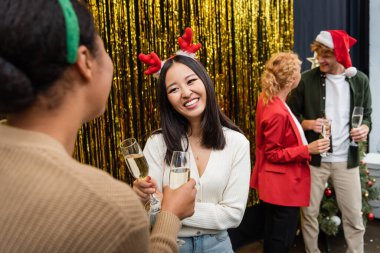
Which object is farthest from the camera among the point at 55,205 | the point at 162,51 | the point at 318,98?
the point at 318,98

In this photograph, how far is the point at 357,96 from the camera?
2844 mm

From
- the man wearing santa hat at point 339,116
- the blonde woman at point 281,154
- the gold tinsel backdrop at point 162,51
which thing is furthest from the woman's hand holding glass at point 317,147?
the gold tinsel backdrop at point 162,51

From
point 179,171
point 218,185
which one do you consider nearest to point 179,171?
point 179,171

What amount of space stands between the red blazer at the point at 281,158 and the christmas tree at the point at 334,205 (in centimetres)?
73

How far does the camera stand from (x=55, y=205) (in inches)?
22.9

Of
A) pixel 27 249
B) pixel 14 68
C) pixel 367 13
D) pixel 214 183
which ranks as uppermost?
pixel 367 13

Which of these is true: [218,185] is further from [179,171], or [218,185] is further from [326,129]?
[326,129]

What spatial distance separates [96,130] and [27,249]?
6.48 feet

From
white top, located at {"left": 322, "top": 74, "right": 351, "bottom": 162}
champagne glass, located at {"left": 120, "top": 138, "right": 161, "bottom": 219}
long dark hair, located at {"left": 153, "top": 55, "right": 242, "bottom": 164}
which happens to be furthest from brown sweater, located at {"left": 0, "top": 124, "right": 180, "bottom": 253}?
white top, located at {"left": 322, "top": 74, "right": 351, "bottom": 162}

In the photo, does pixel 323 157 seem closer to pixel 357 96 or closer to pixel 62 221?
pixel 357 96

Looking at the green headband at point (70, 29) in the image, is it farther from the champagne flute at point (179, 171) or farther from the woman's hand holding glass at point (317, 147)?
the woman's hand holding glass at point (317, 147)

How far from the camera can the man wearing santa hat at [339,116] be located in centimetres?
285

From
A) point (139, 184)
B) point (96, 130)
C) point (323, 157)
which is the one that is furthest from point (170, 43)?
point (139, 184)

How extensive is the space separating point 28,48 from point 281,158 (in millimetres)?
2108
